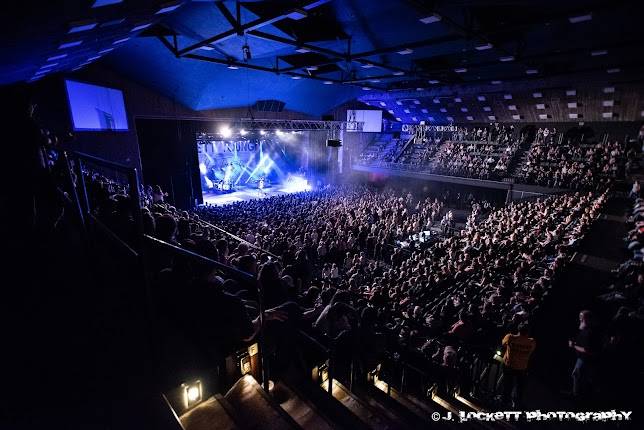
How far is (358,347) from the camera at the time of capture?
3.50 metres

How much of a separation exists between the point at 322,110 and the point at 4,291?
22148mm

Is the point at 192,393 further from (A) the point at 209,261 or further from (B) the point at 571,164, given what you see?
(B) the point at 571,164

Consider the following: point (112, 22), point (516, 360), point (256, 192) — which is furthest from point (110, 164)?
point (256, 192)

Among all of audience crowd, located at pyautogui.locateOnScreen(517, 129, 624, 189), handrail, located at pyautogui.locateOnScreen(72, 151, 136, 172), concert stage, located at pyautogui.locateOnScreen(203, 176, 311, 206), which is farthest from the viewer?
concert stage, located at pyautogui.locateOnScreen(203, 176, 311, 206)

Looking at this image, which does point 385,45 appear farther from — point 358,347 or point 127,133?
point 127,133

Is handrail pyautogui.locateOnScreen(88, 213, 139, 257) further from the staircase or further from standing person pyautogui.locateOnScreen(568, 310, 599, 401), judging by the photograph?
the staircase

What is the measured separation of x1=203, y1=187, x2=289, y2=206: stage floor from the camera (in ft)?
74.4

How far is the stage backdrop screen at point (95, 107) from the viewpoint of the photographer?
11.5m

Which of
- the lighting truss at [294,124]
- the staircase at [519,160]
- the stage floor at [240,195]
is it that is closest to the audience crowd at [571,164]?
the staircase at [519,160]

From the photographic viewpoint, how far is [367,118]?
2503 cm

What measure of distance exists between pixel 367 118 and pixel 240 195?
11996 millimetres

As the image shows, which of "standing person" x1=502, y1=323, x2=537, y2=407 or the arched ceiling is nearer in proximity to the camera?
"standing person" x1=502, y1=323, x2=537, y2=407

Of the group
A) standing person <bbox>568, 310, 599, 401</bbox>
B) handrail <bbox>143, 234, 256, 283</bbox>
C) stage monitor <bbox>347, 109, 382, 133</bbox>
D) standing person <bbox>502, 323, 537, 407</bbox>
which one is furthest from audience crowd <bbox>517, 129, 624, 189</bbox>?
handrail <bbox>143, 234, 256, 283</bbox>

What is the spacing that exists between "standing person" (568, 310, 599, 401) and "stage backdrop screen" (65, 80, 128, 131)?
15.8 m
